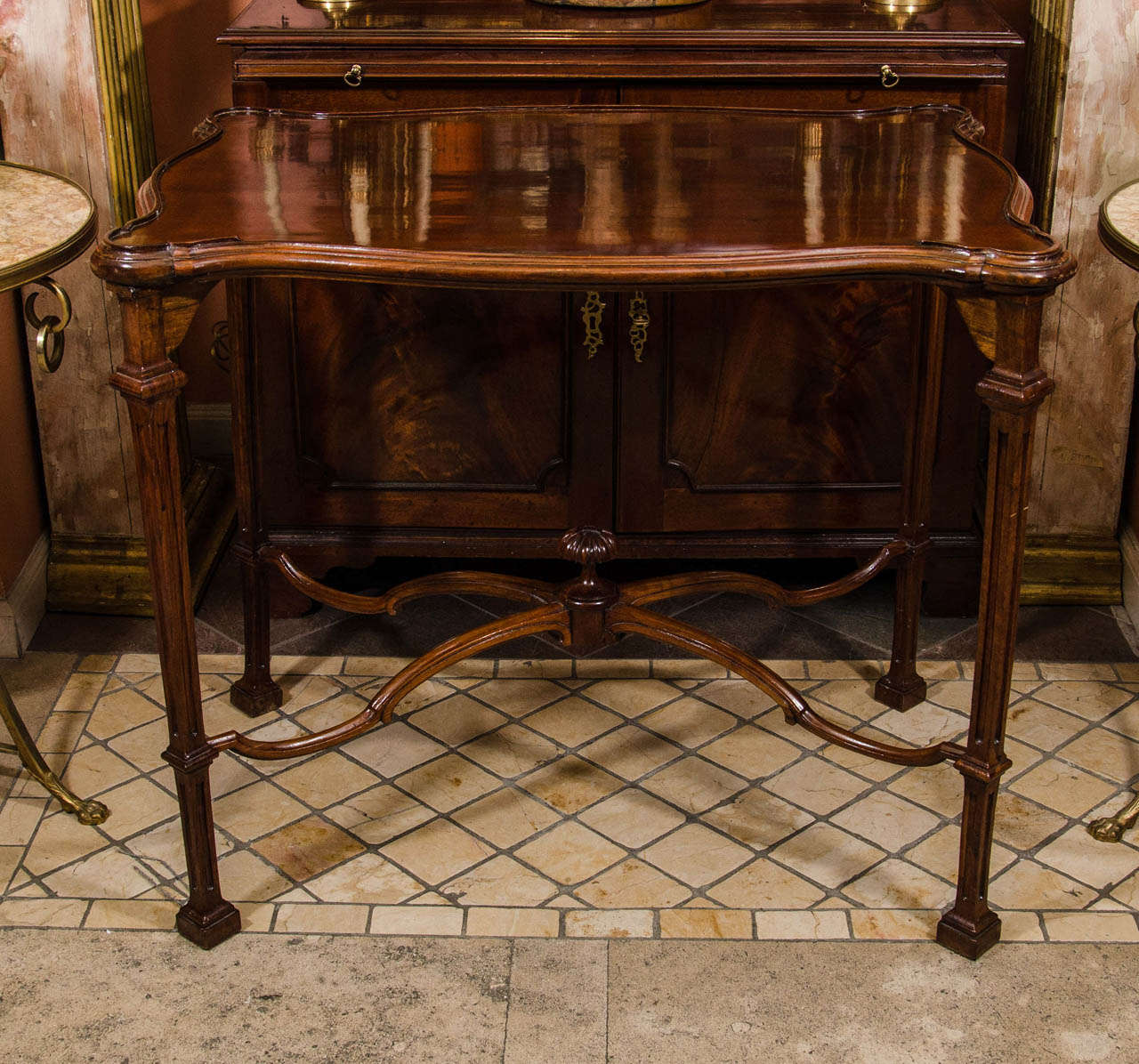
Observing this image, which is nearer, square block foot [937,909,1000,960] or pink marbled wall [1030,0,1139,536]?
square block foot [937,909,1000,960]

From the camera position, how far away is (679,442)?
336 centimetres

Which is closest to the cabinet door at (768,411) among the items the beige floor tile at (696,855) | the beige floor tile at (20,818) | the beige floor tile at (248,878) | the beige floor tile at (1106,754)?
the beige floor tile at (1106,754)

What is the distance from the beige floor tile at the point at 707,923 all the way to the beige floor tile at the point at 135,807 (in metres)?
0.97

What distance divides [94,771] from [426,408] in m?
1.00

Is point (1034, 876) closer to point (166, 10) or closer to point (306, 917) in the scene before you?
point (306, 917)

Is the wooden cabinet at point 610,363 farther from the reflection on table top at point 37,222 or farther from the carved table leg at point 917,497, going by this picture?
the reflection on table top at point 37,222

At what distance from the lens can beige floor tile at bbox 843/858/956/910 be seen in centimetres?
275

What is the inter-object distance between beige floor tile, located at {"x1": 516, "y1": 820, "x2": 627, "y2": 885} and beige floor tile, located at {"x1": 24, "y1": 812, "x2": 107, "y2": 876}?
792 mm

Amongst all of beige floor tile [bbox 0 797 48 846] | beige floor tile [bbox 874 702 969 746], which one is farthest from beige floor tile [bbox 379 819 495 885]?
beige floor tile [bbox 874 702 969 746]

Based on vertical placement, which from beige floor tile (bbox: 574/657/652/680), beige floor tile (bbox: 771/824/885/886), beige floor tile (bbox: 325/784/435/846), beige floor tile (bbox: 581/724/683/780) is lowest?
beige floor tile (bbox: 771/824/885/886)

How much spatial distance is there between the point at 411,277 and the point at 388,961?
1.14m

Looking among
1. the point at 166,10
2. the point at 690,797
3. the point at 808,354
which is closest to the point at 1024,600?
the point at 808,354

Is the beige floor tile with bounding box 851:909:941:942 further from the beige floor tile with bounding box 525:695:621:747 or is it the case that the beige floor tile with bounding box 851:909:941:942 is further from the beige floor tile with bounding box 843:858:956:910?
the beige floor tile with bounding box 525:695:621:747

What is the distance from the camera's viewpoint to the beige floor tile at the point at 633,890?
9.00ft
